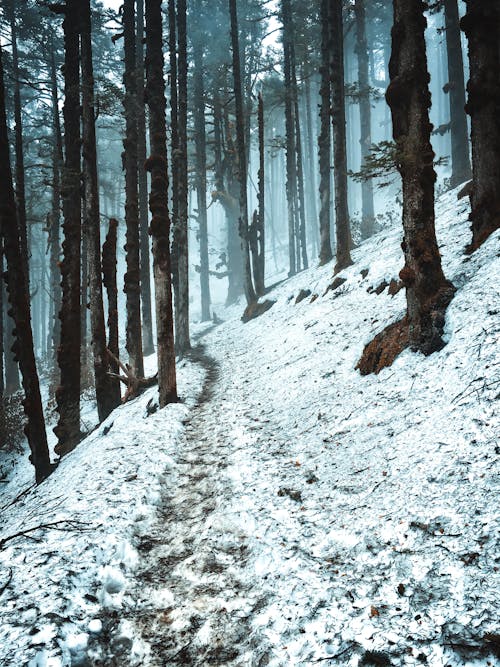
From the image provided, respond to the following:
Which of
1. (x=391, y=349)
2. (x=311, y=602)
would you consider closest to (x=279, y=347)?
(x=391, y=349)

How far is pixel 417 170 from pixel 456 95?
46.7 feet

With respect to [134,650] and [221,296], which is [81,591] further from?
[221,296]

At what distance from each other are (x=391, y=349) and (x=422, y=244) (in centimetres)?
161

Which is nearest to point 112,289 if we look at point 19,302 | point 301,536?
point 19,302

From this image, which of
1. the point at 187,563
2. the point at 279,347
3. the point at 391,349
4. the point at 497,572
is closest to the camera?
the point at 497,572

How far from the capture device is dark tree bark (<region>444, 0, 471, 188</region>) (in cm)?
1523

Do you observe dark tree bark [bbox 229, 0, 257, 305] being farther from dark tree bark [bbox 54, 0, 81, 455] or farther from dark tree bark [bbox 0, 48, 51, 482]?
dark tree bark [bbox 0, 48, 51, 482]

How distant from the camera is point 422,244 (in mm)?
5461

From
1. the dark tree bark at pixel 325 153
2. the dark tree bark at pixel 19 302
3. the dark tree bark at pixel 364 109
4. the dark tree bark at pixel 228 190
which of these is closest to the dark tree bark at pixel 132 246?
the dark tree bark at pixel 19 302

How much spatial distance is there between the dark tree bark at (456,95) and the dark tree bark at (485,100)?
33.7 ft

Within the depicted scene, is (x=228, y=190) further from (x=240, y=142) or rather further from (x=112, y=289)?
(x=112, y=289)

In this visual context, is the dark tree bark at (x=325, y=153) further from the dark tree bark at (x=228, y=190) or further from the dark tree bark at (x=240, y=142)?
the dark tree bark at (x=228, y=190)

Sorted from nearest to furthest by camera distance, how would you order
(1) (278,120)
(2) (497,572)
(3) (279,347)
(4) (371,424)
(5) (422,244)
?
(2) (497,572) → (4) (371,424) → (5) (422,244) → (3) (279,347) → (1) (278,120)

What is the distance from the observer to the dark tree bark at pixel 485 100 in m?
6.08
